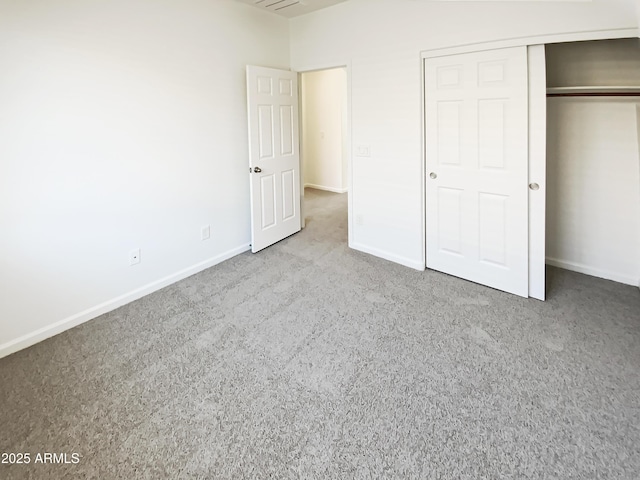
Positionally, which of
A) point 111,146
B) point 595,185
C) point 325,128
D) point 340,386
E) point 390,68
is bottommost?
point 340,386

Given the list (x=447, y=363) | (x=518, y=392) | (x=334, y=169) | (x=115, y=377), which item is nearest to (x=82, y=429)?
(x=115, y=377)

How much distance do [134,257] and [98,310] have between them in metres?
0.47

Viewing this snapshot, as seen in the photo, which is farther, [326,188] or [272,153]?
[326,188]

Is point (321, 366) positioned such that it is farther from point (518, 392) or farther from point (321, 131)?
point (321, 131)

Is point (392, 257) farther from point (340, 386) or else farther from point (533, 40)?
point (533, 40)

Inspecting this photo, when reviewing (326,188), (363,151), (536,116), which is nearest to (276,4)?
(363,151)

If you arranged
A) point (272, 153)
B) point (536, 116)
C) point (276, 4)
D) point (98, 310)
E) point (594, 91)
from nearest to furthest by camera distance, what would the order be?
point (536, 116) → point (98, 310) → point (594, 91) → point (276, 4) → point (272, 153)

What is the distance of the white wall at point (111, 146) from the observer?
2.33 metres

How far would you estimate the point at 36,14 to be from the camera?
229 cm

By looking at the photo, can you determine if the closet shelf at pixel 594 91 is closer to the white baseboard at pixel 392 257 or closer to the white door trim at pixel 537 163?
the white door trim at pixel 537 163

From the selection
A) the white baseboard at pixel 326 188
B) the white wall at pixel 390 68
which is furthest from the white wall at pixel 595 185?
the white baseboard at pixel 326 188

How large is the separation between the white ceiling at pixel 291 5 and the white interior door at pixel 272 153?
58 centimetres

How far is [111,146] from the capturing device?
2.76 metres

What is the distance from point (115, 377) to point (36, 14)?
223 cm
